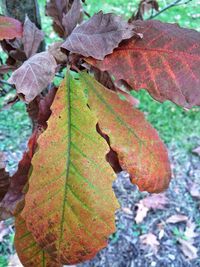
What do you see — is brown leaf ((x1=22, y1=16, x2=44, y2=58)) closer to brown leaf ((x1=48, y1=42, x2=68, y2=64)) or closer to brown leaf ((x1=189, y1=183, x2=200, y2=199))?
brown leaf ((x1=48, y1=42, x2=68, y2=64))

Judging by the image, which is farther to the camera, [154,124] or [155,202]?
[154,124]

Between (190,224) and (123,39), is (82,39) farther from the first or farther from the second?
(190,224)

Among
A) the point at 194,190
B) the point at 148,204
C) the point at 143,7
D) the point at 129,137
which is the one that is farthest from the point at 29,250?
the point at 194,190

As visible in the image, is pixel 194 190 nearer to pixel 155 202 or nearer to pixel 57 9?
pixel 155 202

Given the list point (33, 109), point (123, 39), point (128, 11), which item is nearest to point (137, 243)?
point (33, 109)

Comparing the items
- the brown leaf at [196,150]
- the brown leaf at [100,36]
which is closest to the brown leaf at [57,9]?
the brown leaf at [100,36]
